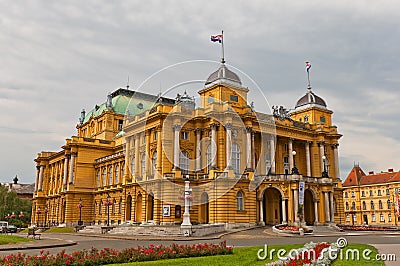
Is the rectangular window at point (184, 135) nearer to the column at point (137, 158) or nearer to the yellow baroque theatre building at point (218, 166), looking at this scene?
the yellow baroque theatre building at point (218, 166)

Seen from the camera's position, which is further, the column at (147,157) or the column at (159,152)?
the column at (147,157)

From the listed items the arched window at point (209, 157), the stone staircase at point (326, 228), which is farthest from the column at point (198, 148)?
the stone staircase at point (326, 228)

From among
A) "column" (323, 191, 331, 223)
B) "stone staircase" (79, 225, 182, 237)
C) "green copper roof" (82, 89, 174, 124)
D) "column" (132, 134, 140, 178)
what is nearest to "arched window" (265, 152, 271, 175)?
"column" (323, 191, 331, 223)

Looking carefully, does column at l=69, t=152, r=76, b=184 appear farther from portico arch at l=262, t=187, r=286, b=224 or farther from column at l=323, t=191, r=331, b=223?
column at l=323, t=191, r=331, b=223

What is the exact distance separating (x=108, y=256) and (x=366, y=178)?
101 m

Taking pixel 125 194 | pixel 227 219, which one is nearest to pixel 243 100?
pixel 227 219

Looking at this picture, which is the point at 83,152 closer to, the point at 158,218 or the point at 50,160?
the point at 50,160

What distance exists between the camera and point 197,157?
5594 cm

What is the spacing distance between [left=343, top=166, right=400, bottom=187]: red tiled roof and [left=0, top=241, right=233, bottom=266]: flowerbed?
88.6 m

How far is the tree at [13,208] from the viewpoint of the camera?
286 feet

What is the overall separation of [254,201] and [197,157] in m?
10.2

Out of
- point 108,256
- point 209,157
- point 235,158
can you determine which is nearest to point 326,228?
point 235,158

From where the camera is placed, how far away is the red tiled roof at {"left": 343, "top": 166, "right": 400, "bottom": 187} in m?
97.7

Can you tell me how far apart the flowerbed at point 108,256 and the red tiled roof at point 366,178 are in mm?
88621
